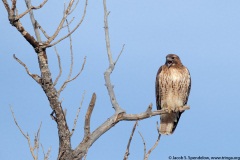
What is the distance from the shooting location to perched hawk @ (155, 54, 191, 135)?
30.5 ft

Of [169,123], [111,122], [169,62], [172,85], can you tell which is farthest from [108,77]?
[169,123]

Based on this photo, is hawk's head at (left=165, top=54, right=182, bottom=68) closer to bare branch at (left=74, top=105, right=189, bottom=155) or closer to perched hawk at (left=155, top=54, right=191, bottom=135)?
perched hawk at (left=155, top=54, right=191, bottom=135)

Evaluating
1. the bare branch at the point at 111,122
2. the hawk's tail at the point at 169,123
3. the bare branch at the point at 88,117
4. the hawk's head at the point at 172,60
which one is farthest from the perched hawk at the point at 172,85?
the bare branch at the point at 88,117

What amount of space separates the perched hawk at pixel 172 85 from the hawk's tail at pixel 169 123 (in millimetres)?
280

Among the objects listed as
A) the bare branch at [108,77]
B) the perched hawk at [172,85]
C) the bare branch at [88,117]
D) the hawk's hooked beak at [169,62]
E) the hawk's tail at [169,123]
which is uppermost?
the hawk's hooked beak at [169,62]

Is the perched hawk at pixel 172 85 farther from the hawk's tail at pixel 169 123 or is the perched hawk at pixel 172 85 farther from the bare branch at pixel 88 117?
the bare branch at pixel 88 117

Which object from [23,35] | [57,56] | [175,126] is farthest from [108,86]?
[175,126]

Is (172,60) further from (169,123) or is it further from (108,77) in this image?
(108,77)

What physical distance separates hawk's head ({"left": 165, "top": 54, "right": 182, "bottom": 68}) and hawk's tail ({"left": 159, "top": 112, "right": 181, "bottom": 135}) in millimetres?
A: 999

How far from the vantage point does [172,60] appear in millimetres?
9555

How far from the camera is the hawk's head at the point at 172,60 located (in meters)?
9.51

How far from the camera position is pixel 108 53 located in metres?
6.14

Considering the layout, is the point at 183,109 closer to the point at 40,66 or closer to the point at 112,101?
the point at 112,101

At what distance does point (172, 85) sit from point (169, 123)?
972 mm
